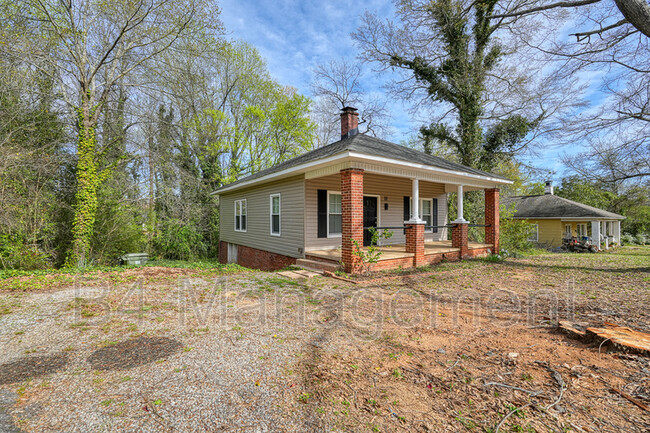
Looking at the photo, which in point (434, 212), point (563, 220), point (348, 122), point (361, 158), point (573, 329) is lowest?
point (573, 329)

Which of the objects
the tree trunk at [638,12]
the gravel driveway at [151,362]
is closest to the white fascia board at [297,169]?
the gravel driveway at [151,362]

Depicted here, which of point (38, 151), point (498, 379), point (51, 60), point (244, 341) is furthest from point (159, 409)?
point (51, 60)

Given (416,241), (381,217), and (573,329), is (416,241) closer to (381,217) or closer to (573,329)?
(381,217)

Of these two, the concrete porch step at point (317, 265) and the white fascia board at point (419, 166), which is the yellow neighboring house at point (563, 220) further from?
the concrete porch step at point (317, 265)

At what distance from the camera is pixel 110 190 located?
10.5 meters

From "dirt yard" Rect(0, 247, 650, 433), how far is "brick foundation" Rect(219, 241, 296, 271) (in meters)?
4.70

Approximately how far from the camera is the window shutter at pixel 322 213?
946 centimetres

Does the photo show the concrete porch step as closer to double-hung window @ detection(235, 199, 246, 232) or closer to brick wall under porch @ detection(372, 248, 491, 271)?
brick wall under porch @ detection(372, 248, 491, 271)

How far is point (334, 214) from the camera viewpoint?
390 inches

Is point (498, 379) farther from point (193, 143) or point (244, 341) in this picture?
point (193, 143)

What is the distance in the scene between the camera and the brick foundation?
34.3 feet

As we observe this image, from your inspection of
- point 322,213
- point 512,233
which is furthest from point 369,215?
point 512,233

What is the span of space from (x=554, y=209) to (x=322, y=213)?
20.1 meters

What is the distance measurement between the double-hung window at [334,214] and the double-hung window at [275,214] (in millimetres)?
1956
